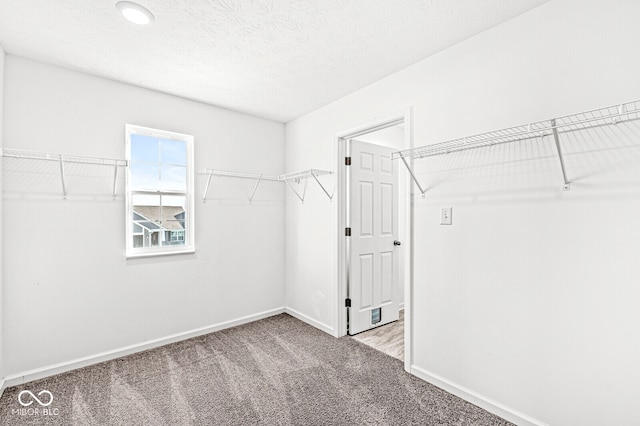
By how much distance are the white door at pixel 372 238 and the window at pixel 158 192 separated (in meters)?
→ 1.74

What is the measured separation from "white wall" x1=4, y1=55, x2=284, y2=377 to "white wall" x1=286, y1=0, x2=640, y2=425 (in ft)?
6.74

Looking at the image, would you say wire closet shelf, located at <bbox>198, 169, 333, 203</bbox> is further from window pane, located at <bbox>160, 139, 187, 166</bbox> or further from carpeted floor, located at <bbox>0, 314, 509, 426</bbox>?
carpeted floor, located at <bbox>0, 314, 509, 426</bbox>

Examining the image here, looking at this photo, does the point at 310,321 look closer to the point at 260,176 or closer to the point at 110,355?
the point at 260,176

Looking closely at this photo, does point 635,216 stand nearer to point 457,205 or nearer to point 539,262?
point 539,262

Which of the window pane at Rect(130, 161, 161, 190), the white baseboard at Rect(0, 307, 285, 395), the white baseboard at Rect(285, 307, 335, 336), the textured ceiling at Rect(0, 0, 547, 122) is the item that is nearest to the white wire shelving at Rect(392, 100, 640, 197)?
the textured ceiling at Rect(0, 0, 547, 122)

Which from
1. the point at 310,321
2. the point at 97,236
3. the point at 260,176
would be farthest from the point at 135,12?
the point at 310,321

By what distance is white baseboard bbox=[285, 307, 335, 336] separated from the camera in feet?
10.7

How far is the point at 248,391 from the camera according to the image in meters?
2.21

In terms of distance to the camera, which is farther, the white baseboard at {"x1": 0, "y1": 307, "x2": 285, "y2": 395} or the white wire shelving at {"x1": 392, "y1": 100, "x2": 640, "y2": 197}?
the white baseboard at {"x1": 0, "y1": 307, "x2": 285, "y2": 395}

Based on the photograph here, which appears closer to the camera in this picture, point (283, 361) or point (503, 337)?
point (503, 337)

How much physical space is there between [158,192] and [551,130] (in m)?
3.20

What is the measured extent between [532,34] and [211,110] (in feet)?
9.49

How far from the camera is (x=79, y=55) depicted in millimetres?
2273

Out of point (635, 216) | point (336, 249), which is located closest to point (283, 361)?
point (336, 249)
